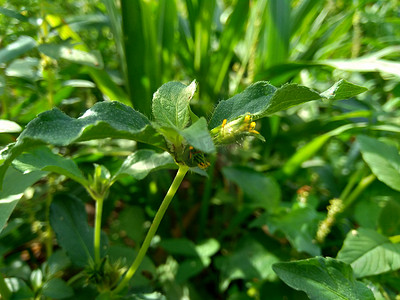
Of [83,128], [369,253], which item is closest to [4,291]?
[83,128]

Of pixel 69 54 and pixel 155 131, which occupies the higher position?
pixel 69 54

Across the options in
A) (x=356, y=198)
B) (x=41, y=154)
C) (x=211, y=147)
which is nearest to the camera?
(x=211, y=147)

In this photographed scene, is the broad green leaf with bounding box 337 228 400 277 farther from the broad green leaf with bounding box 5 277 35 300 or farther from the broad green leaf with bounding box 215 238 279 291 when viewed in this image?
the broad green leaf with bounding box 5 277 35 300

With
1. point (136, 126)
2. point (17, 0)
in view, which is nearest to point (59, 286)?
point (136, 126)

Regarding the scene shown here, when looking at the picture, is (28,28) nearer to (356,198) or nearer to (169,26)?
(169,26)

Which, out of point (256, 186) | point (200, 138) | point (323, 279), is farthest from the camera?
point (256, 186)

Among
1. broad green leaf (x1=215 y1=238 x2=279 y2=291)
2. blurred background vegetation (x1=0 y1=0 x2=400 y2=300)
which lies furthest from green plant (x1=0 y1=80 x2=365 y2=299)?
broad green leaf (x1=215 y1=238 x2=279 y2=291)

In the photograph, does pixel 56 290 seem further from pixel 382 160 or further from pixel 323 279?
pixel 382 160
